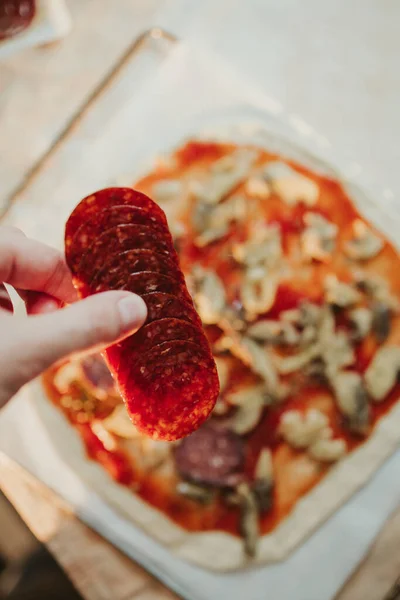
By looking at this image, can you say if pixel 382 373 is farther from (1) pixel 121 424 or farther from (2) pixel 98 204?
(2) pixel 98 204

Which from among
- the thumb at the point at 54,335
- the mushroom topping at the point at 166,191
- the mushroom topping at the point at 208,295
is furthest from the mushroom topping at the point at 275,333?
the thumb at the point at 54,335

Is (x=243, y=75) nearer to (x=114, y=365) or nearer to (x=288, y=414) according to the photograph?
(x=288, y=414)

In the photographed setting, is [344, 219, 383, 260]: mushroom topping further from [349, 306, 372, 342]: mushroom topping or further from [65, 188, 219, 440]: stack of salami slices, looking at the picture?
[65, 188, 219, 440]: stack of salami slices

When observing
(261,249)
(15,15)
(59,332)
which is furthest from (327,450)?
(15,15)

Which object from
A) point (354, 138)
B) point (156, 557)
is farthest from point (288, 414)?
point (354, 138)

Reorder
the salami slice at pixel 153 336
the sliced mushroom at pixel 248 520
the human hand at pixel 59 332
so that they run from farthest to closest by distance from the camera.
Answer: the sliced mushroom at pixel 248 520
the salami slice at pixel 153 336
the human hand at pixel 59 332

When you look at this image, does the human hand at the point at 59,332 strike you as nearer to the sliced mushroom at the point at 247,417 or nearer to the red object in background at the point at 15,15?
the sliced mushroom at the point at 247,417
